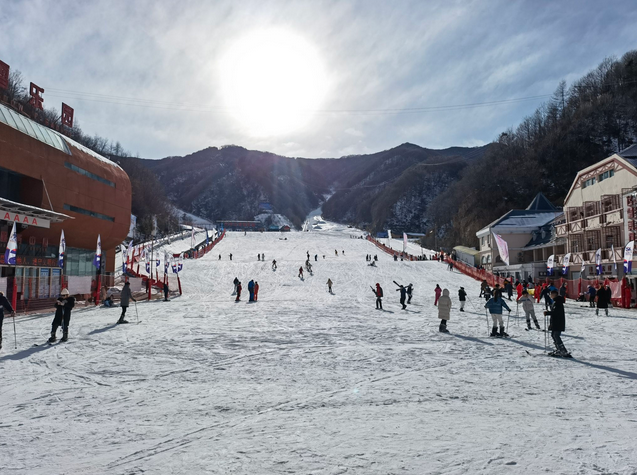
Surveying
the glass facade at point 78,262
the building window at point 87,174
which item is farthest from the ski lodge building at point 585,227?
the glass facade at point 78,262

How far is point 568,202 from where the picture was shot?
3900 centimetres

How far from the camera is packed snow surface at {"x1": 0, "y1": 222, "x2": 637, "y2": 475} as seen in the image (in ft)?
13.3

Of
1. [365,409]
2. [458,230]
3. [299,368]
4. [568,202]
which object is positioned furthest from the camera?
[458,230]

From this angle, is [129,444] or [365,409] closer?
[129,444]

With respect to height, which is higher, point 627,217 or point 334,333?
point 627,217

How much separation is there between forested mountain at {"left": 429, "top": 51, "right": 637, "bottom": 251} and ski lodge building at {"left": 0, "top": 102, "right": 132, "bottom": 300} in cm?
5242

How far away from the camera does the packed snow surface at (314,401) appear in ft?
13.3

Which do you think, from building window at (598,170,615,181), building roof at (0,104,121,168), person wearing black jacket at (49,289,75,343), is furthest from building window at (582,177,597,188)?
building roof at (0,104,121,168)

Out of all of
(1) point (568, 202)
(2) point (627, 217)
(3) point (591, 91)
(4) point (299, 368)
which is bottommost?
(4) point (299, 368)

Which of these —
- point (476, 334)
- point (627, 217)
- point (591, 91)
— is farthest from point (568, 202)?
point (591, 91)

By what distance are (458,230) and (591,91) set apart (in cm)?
3474

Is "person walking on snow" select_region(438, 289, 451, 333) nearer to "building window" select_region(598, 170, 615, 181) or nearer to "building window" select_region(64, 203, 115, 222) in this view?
"building window" select_region(64, 203, 115, 222)

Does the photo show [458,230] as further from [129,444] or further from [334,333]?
[129,444]

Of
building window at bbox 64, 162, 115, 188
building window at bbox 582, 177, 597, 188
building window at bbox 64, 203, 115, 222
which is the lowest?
building window at bbox 64, 203, 115, 222
